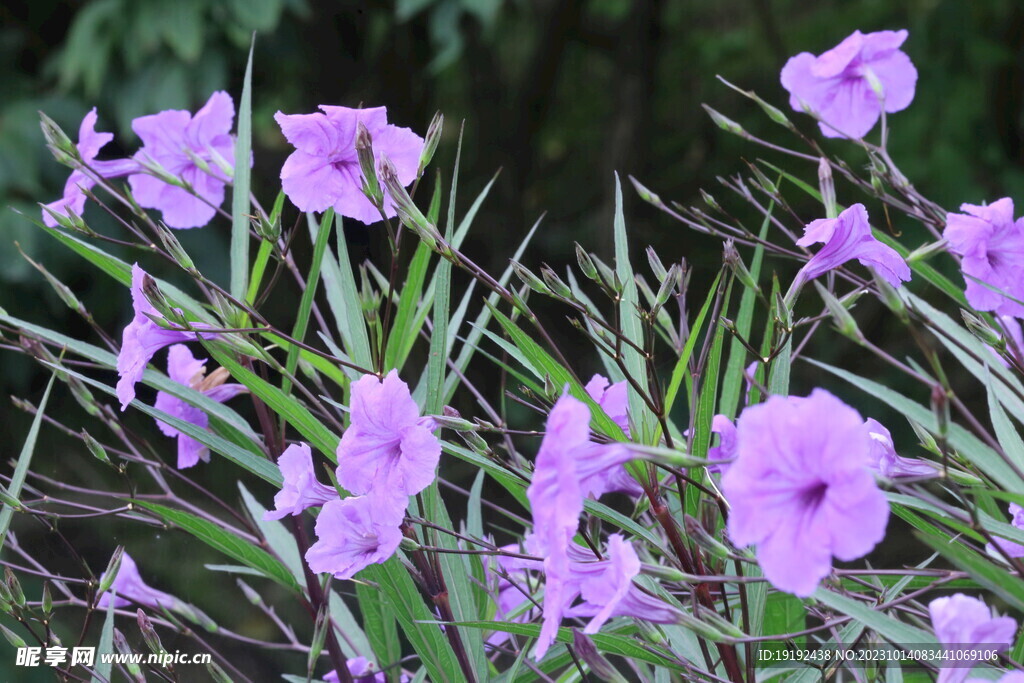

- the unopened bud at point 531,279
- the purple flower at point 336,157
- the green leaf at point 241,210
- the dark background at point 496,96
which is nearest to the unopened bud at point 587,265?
the unopened bud at point 531,279

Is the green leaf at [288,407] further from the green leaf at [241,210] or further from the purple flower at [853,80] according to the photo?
the purple flower at [853,80]

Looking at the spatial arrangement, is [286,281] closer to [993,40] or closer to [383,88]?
[383,88]

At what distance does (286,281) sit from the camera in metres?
2.32

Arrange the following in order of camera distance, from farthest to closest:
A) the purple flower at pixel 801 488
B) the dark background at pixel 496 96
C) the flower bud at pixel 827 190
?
1. the dark background at pixel 496 96
2. the flower bud at pixel 827 190
3. the purple flower at pixel 801 488

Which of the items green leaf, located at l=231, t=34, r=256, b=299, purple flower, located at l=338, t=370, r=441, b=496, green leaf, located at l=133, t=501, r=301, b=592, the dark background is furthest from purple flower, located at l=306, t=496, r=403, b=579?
the dark background

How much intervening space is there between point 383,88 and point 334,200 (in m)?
2.20

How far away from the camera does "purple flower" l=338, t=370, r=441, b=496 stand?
1.45 ft

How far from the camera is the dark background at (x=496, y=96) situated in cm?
193

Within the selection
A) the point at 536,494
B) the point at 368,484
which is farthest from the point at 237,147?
the point at 536,494

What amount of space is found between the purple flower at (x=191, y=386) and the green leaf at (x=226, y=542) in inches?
2.8

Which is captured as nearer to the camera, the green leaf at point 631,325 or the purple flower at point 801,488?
the purple flower at point 801,488

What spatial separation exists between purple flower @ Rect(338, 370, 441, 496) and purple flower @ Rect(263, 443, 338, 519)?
0.04 m

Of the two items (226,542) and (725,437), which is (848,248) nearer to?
(725,437)

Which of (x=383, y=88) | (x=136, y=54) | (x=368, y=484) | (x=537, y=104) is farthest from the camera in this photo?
(x=537, y=104)
